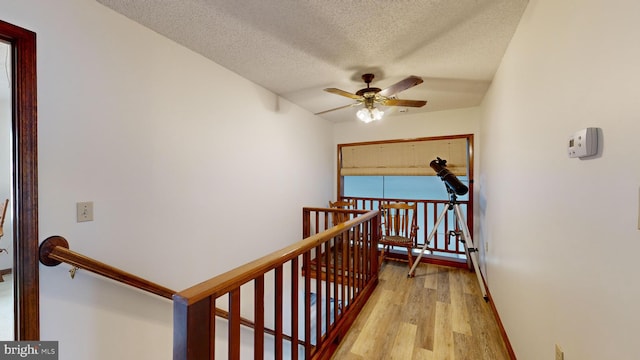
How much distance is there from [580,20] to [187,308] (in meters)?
1.66

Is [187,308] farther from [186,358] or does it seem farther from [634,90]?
[634,90]

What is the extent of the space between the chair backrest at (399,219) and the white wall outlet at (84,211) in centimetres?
322

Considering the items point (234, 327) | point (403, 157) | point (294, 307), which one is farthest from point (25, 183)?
point (403, 157)

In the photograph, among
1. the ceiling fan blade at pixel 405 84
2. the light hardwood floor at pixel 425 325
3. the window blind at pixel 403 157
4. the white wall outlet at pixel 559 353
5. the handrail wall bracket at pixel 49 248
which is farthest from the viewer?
the window blind at pixel 403 157

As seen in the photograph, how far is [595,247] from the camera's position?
0.80 m

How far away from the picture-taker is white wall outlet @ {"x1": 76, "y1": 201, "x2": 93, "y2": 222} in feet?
4.63

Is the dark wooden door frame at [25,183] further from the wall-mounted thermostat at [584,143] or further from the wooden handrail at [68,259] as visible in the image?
the wall-mounted thermostat at [584,143]

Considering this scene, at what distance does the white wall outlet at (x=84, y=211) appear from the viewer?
4.63ft

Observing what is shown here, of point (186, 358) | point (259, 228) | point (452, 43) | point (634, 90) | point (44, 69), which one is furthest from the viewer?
point (259, 228)

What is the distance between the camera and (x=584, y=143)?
0.82 metres

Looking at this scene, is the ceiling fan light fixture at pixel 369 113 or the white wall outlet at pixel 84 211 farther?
the ceiling fan light fixture at pixel 369 113

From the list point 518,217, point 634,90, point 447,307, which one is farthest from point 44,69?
point 447,307

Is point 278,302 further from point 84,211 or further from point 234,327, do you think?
point 84,211

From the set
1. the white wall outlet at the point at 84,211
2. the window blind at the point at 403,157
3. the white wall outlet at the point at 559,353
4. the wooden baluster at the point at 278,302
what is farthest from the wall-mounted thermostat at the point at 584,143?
the window blind at the point at 403,157
